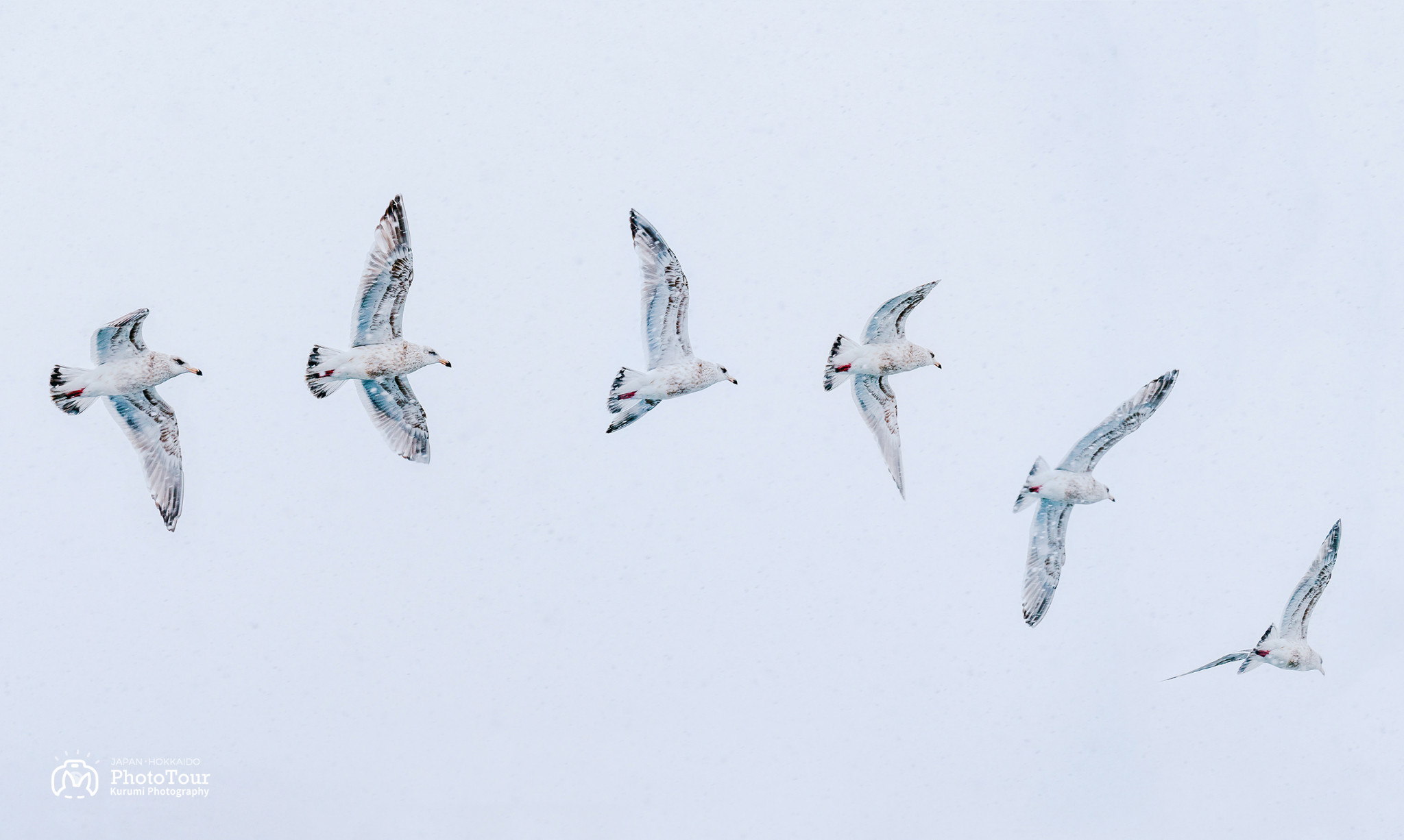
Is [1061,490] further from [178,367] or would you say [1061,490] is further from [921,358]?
[178,367]

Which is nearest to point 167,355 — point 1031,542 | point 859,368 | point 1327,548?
point 859,368

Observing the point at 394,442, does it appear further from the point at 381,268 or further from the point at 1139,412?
the point at 1139,412

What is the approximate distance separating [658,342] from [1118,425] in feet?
21.0

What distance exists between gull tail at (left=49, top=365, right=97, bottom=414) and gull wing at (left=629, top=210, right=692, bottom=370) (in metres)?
7.25

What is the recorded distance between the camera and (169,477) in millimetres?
17172

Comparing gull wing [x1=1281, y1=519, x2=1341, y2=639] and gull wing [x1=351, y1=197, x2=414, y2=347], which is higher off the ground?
gull wing [x1=351, y1=197, x2=414, y2=347]

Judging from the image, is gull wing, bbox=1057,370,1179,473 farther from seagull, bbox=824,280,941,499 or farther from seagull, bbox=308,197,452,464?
seagull, bbox=308,197,452,464

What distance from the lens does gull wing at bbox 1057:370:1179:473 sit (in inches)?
658

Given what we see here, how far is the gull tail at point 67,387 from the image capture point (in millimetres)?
15914

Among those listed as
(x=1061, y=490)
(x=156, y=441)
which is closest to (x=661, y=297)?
(x=1061, y=490)

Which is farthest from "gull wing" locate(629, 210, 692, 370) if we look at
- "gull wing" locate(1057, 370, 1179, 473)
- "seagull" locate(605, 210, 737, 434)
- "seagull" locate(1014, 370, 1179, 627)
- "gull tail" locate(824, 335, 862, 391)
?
"gull wing" locate(1057, 370, 1179, 473)

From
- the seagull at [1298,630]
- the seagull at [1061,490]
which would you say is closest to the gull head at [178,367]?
the seagull at [1061,490]

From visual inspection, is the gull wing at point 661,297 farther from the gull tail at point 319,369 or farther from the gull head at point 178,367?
the gull head at point 178,367

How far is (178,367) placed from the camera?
16453 mm
